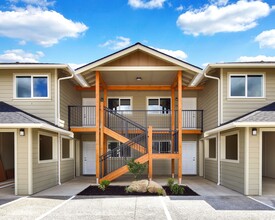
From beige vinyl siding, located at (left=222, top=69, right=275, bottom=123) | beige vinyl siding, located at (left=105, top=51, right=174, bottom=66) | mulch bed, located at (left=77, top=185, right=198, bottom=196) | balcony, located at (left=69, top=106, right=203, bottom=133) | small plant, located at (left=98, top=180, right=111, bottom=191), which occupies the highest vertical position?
beige vinyl siding, located at (left=105, top=51, right=174, bottom=66)

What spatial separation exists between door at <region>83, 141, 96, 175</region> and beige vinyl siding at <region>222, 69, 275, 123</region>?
26.2ft

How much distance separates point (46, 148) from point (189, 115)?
8140 millimetres

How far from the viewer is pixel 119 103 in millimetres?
16906

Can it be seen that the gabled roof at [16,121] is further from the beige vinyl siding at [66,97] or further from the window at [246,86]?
the window at [246,86]

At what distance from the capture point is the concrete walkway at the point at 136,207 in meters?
7.15

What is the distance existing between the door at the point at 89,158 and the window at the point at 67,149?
66.5 inches

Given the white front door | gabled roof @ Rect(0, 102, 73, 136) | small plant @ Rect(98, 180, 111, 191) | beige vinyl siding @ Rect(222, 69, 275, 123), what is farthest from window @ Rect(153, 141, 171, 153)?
gabled roof @ Rect(0, 102, 73, 136)

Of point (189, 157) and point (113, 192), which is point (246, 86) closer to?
point (189, 157)

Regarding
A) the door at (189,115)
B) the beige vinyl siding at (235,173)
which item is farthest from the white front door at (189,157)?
the beige vinyl siding at (235,173)

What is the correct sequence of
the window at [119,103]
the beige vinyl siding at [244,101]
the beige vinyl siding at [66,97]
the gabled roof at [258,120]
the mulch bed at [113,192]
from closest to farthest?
the gabled roof at [258,120]
the mulch bed at [113,192]
the beige vinyl siding at [244,101]
the beige vinyl siding at [66,97]
the window at [119,103]

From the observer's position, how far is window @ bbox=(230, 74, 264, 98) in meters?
12.6

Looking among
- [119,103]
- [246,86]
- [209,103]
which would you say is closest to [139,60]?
[209,103]

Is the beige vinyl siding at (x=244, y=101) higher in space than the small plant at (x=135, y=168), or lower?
higher

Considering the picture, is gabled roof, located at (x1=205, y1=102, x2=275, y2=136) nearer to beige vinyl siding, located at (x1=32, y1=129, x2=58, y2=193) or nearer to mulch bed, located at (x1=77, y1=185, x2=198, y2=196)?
mulch bed, located at (x1=77, y1=185, x2=198, y2=196)
